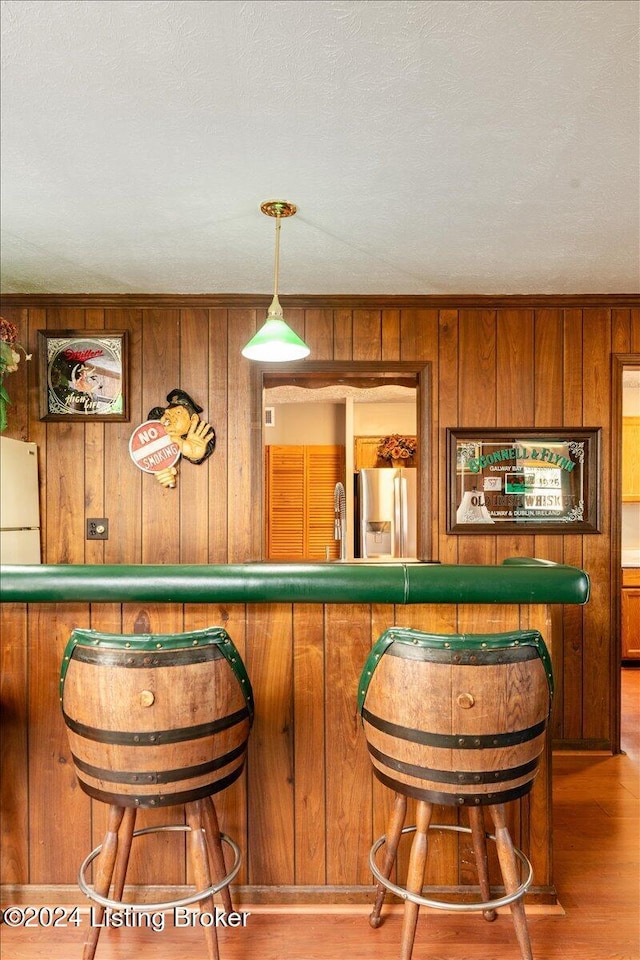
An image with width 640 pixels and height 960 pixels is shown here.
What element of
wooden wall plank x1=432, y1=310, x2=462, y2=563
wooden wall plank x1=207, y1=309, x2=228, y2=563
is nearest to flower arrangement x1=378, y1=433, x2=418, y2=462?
wooden wall plank x1=432, y1=310, x2=462, y2=563

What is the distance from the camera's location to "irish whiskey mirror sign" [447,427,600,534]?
3.27 m

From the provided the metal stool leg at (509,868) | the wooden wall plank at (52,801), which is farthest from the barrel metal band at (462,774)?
the wooden wall plank at (52,801)

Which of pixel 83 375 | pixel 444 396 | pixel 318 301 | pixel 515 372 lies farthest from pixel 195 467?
pixel 515 372

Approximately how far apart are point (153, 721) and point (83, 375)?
2399 mm

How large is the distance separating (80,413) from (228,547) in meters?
1.09

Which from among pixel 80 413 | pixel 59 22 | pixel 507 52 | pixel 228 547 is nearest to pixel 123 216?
pixel 59 22

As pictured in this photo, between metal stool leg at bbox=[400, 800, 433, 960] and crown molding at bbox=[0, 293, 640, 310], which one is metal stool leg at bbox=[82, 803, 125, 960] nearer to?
metal stool leg at bbox=[400, 800, 433, 960]

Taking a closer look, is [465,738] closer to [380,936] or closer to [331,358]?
[380,936]

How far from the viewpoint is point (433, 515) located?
3.26 m

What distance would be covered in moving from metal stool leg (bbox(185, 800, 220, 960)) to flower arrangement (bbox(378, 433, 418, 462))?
4027 millimetres

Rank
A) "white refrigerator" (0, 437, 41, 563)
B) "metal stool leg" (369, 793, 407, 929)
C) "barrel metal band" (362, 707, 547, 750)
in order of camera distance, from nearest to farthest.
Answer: "barrel metal band" (362, 707, 547, 750) → "metal stool leg" (369, 793, 407, 929) → "white refrigerator" (0, 437, 41, 563)

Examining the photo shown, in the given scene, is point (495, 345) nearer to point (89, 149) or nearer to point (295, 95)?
point (295, 95)

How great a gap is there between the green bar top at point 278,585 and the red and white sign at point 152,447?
1.68 m

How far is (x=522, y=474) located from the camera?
3279 millimetres
